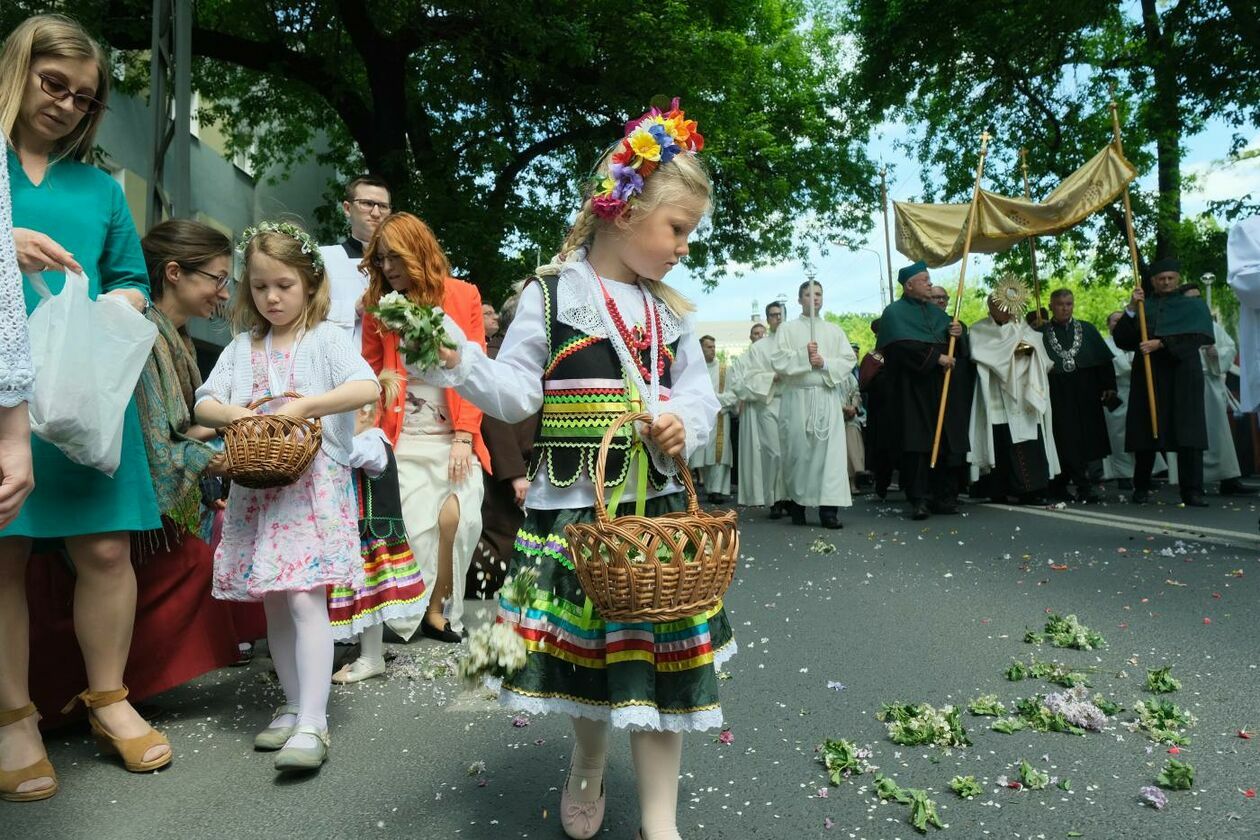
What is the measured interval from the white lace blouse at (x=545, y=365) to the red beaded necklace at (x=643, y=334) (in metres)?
0.02

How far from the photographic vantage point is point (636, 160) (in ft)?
10.3

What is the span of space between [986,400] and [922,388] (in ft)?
4.30

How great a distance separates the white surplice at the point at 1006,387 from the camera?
43.8 ft

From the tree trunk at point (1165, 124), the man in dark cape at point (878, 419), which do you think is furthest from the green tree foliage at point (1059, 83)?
the man in dark cape at point (878, 419)

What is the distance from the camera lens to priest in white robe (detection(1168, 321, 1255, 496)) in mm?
13742

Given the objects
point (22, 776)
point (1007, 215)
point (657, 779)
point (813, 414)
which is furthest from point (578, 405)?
point (1007, 215)

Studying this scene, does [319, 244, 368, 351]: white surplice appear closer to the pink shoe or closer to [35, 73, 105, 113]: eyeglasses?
[35, 73, 105, 113]: eyeglasses

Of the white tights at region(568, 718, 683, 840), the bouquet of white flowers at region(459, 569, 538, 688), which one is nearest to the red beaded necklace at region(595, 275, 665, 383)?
the bouquet of white flowers at region(459, 569, 538, 688)

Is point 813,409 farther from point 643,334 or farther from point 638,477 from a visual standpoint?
point 638,477

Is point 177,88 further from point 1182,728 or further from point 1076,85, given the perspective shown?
point 1076,85

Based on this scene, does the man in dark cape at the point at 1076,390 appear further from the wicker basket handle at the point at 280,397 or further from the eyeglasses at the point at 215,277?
the wicker basket handle at the point at 280,397

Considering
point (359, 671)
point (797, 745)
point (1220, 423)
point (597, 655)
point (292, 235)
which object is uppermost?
point (292, 235)

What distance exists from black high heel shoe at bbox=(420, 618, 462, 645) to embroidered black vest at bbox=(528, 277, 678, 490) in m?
3.24

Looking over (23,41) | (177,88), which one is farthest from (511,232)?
(23,41)
